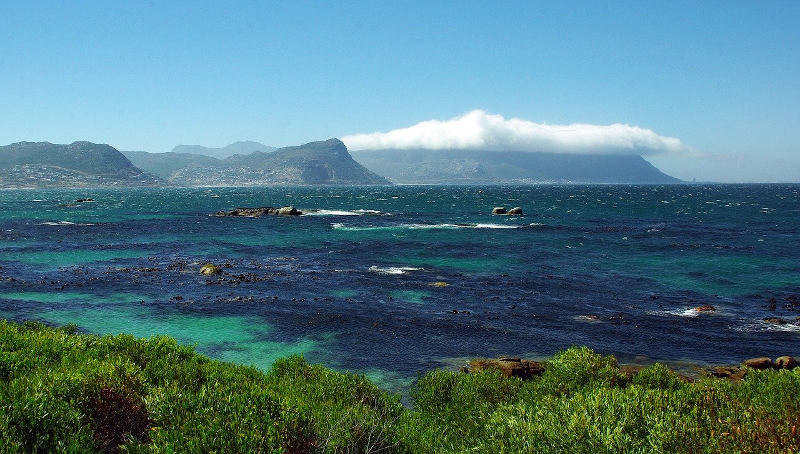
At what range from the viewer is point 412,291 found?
184ft

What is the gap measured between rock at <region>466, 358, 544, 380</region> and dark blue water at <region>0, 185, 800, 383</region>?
253 centimetres

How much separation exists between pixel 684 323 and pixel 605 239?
55.1m

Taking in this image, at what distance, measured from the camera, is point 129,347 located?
960 inches

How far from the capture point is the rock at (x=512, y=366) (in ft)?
107

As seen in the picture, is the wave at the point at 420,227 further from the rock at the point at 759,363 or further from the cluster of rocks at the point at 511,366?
the rock at the point at 759,363

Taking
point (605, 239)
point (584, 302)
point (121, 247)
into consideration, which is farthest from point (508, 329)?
point (121, 247)

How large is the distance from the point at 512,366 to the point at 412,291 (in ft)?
78.1

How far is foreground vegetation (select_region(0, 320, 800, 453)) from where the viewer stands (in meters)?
13.4

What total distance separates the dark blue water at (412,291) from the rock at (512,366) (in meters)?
2.53

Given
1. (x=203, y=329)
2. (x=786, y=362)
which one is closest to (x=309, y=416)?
(x=203, y=329)

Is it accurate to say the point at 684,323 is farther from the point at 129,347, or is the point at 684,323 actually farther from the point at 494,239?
the point at 494,239

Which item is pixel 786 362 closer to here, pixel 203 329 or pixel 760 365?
pixel 760 365

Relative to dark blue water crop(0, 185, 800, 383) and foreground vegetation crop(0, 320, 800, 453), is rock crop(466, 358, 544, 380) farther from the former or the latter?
foreground vegetation crop(0, 320, 800, 453)

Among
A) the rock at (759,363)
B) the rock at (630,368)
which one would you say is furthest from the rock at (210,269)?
the rock at (759,363)
